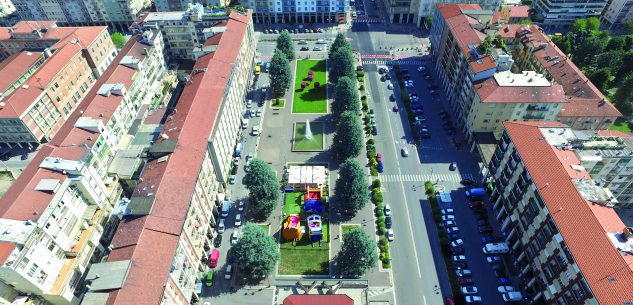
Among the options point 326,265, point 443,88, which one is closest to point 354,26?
point 443,88

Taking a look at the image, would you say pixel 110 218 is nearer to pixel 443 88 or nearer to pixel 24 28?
pixel 24 28

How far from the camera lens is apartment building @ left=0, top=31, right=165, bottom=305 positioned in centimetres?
7575

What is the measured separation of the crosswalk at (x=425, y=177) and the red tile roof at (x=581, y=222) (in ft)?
77.0

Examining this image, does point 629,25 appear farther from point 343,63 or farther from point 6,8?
point 6,8

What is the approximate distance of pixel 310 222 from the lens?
97.8 metres

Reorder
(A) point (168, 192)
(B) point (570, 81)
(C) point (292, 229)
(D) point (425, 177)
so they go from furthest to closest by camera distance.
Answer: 1. (B) point (570, 81)
2. (D) point (425, 177)
3. (C) point (292, 229)
4. (A) point (168, 192)

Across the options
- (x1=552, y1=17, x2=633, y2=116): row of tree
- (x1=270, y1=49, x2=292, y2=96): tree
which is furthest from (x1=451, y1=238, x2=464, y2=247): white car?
(x1=552, y1=17, x2=633, y2=116): row of tree

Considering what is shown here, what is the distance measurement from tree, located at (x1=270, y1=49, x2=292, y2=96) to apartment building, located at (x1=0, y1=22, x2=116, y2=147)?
70.0m

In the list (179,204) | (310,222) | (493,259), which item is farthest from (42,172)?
(493,259)

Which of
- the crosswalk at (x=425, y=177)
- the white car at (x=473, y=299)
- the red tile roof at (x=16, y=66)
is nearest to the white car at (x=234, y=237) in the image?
the crosswalk at (x=425, y=177)

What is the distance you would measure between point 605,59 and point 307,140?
11873 centimetres

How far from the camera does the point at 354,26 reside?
188m

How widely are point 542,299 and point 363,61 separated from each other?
112638 mm

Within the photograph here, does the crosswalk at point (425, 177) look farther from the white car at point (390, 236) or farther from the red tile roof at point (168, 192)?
the red tile roof at point (168, 192)
